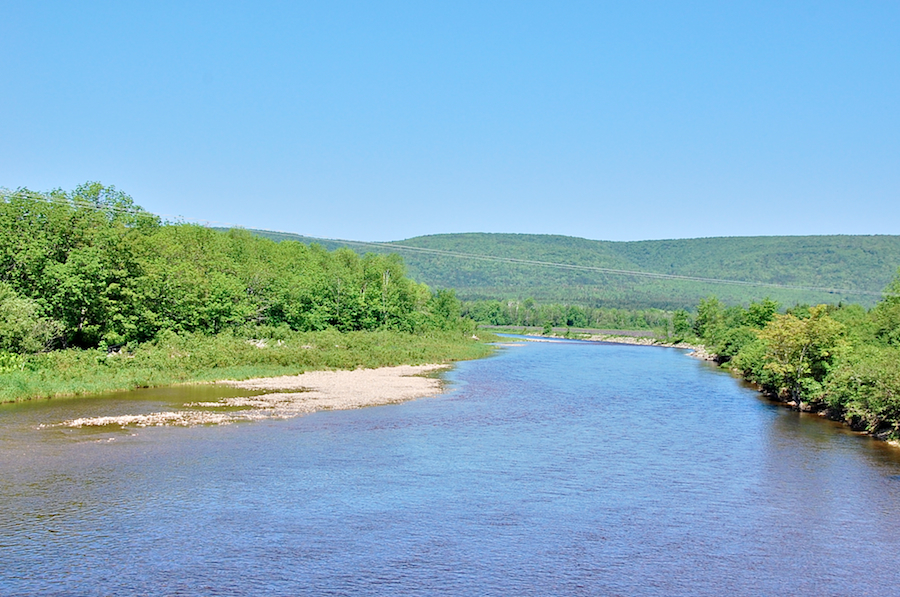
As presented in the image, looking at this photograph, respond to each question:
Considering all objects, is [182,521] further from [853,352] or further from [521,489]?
[853,352]

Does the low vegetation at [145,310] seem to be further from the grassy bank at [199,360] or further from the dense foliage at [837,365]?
the dense foliage at [837,365]

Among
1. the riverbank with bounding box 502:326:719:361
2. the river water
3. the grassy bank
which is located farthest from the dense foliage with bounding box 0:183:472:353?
the riverbank with bounding box 502:326:719:361

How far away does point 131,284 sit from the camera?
5281 centimetres

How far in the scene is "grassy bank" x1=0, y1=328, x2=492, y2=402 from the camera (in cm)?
4131

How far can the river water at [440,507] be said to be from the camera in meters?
17.2

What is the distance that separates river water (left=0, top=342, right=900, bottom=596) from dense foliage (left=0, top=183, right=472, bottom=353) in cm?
1496

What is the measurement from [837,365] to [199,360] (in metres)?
38.7

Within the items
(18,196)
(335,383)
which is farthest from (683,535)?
(18,196)

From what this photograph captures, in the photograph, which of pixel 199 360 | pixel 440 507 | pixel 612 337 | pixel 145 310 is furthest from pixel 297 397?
pixel 612 337

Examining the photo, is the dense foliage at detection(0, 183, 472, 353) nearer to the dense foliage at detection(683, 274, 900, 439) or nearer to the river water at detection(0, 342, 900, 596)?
the river water at detection(0, 342, 900, 596)

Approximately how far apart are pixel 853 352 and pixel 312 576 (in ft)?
118

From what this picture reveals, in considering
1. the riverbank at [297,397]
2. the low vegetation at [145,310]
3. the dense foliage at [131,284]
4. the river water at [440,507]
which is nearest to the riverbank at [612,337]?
the low vegetation at [145,310]

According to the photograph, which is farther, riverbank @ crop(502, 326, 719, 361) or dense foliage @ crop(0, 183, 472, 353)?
riverbank @ crop(502, 326, 719, 361)

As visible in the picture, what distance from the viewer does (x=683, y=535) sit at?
20.4 meters
